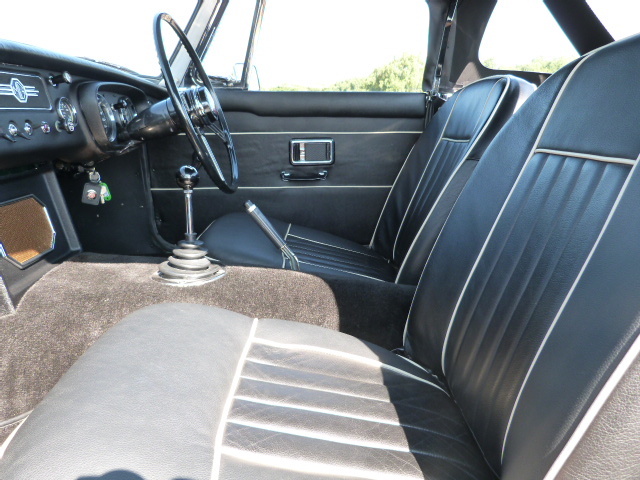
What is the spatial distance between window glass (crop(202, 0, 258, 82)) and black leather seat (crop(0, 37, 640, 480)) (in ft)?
5.25

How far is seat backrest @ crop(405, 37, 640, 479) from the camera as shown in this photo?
1.77 ft

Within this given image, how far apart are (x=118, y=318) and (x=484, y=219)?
80 cm

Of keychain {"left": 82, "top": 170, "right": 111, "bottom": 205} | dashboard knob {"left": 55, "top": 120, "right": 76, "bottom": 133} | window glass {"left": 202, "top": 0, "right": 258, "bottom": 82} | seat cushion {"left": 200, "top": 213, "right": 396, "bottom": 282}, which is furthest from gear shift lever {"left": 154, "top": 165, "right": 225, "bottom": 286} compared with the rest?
window glass {"left": 202, "top": 0, "right": 258, "bottom": 82}

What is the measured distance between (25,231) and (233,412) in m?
0.95

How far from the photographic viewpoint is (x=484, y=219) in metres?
0.90

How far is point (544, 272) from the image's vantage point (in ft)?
2.24

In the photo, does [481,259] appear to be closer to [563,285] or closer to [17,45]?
[563,285]

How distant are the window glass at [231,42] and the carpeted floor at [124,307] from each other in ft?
4.18

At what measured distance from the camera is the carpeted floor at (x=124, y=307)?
1.10 metres

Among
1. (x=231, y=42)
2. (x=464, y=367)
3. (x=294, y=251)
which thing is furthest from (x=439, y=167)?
(x=231, y=42)

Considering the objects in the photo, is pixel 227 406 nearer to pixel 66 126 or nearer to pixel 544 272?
pixel 544 272

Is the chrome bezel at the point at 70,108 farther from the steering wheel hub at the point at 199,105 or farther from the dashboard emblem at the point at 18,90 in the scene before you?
the steering wheel hub at the point at 199,105

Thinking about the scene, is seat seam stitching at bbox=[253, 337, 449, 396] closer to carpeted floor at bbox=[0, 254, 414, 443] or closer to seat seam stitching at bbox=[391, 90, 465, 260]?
carpeted floor at bbox=[0, 254, 414, 443]

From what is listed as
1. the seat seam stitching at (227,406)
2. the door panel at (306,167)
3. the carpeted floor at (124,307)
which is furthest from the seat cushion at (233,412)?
the door panel at (306,167)
